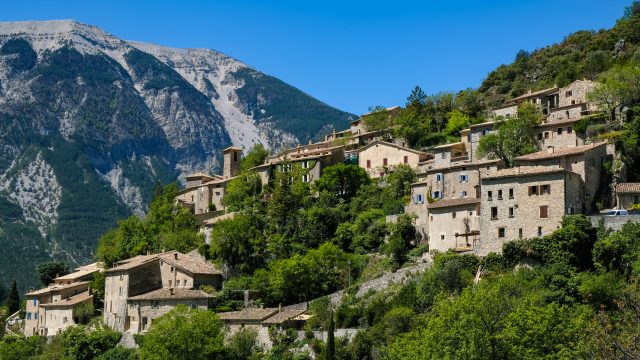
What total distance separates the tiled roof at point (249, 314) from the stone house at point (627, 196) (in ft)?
85.6

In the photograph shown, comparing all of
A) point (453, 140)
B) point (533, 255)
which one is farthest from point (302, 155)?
point (533, 255)

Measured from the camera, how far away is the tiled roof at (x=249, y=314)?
6662cm

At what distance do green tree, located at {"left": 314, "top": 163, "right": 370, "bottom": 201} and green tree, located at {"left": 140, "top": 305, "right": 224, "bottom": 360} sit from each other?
24302mm

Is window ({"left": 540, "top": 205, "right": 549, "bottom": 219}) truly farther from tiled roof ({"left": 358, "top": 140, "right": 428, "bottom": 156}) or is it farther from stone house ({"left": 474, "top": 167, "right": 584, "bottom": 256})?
tiled roof ({"left": 358, "top": 140, "right": 428, "bottom": 156})

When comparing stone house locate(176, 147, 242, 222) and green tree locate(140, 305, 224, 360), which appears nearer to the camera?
green tree locate(140, 305, 224, 360)

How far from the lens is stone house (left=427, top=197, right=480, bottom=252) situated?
6481 cm

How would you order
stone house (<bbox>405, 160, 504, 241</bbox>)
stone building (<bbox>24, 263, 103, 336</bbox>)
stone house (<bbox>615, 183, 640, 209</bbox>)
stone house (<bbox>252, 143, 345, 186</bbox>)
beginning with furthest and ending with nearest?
stone house (<bbox>252, 143, 345, 186</bbox>) → stone building (<bbox>24, 263, 103, 336</bbox>) → stone house (<bbox>405, 160, 504, 241</bbox>) → stone house (<bbox>615, 183, 640, 209</bbox>)

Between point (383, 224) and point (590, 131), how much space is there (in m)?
18.2

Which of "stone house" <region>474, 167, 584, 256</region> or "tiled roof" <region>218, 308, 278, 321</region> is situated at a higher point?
"stone house" <region>474, 167, 584, 256</region>

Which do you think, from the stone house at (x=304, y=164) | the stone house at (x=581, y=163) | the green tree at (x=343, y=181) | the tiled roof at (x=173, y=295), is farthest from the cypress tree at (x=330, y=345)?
the stone house at (x=304, y=164)

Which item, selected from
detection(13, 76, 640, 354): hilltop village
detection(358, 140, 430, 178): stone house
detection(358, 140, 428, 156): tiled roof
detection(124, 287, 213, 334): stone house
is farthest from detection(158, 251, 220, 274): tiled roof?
detection(358, 140, 428, 156): tiled roof

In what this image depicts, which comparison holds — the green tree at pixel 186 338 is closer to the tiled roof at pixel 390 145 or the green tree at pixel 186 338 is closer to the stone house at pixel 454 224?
the stone house at pixel 454 224

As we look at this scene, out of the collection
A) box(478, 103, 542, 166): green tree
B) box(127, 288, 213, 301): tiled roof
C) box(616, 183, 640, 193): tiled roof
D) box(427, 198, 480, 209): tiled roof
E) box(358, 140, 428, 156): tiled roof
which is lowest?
box(127, 288, 213, 301): tiled roof

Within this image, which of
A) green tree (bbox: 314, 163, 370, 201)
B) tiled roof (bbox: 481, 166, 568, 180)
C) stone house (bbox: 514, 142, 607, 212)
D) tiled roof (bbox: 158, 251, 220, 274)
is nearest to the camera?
tiled roof (bbox: 481, 166, 568, 180)
